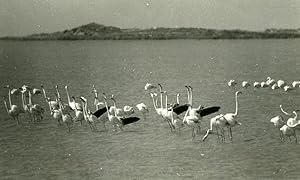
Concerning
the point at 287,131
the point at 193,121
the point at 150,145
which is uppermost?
the point at 193,121

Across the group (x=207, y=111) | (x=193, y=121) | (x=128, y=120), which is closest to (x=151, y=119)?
(x=128, y=120)

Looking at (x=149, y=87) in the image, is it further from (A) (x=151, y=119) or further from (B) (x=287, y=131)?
(B) (x=287, y=131)

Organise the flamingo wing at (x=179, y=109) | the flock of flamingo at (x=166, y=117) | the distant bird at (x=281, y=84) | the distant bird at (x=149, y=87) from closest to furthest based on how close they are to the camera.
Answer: the flock of flamingo at (x=166, y=117), the flamingo wing at (x=179, y=109), the distant bird at (x=281, y=84), the distant bird at (x=149, y=87)

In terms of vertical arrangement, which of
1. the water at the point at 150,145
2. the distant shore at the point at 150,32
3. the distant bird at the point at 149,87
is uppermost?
the distant shore at the point at 150,32

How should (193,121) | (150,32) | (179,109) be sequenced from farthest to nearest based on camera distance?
(150,32)
(179,109)
(193,121)

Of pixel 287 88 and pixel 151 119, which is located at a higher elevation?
pixel 287 88

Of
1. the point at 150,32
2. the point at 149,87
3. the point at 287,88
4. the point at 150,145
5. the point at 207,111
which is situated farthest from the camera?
the point at 150,32

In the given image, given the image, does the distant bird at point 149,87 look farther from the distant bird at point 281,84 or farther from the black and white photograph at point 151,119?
the distant bird at point 281,84

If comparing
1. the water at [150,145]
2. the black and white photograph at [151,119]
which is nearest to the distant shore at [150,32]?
the black and white photograph at [151,119]

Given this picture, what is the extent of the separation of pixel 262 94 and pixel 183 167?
534cm

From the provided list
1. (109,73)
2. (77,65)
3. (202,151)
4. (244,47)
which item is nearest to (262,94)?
(202,151)

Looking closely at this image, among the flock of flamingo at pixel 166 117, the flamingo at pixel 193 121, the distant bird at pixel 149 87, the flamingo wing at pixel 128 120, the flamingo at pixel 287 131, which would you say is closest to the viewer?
the flamingo at pixel 287 131

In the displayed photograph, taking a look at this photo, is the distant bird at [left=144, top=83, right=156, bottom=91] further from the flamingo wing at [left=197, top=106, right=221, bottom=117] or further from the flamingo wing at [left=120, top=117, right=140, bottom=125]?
the flamingo wing at [left=120, top=117, right=140, bottom=125]

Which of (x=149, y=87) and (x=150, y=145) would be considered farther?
(x=149, y=87)
